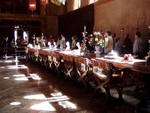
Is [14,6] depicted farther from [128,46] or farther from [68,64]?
[68,64]

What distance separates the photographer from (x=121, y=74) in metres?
5.95

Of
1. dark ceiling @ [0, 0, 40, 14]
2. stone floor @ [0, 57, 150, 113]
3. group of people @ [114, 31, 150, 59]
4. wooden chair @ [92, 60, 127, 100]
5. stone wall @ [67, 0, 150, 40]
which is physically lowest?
stone floor @ [0, 57, 150, 113]

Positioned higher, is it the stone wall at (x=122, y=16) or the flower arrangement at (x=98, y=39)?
the stone wall at (x=122, y=16)

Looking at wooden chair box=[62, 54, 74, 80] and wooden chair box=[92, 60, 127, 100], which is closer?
wooden chair box=[92, 60, 127, 100]

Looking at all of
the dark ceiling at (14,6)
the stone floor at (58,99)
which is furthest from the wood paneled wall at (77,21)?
the stone floor at (58,99)

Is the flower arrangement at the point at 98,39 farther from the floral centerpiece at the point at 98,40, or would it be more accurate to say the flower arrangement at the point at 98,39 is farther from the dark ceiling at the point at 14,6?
the dark ceiling at the point at 14,6

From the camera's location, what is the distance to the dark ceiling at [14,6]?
77.7ft

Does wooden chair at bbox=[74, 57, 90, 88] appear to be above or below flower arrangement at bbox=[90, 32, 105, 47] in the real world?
below

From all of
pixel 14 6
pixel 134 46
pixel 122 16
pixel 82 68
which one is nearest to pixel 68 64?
pixel 82 68

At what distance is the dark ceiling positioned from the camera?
23689 millimetres

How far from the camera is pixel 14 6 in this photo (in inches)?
946

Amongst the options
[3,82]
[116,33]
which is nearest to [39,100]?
[3,82]

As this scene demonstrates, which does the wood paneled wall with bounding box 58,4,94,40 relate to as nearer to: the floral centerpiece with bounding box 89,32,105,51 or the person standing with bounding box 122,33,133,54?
the person standing with bounding box 122,33,133,54

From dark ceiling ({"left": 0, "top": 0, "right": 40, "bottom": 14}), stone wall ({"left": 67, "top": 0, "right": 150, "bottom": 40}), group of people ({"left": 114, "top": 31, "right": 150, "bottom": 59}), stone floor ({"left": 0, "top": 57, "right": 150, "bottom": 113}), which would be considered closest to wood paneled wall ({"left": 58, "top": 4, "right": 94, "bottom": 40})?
stone wall ({"left": 67, "top": 0, "right": 150, "bottom": 40})
